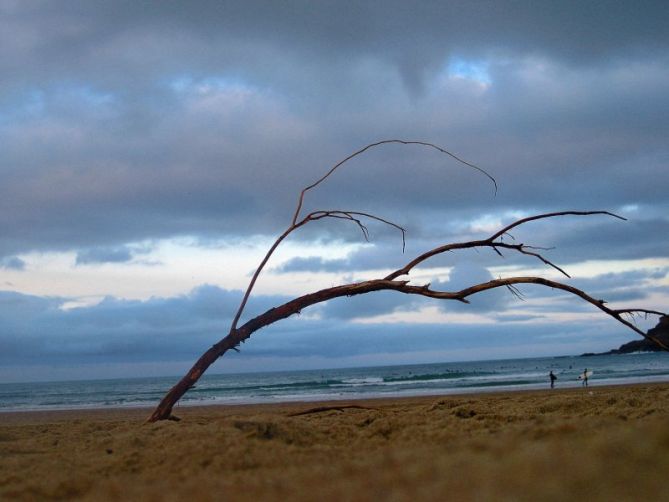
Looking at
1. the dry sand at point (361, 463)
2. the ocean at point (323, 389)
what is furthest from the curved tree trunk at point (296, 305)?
the ocean at point (323, 389)

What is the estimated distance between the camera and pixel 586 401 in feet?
25.6

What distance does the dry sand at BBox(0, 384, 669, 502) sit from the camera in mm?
2689

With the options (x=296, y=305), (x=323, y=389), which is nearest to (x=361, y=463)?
(x=296, y=305)

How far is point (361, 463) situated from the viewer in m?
3.61

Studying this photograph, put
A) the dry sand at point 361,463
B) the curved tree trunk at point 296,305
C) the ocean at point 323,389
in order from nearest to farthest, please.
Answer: the dry sand at point 361,463 → the curved tree trunk at point 296,305 → the ocean at point 323,389

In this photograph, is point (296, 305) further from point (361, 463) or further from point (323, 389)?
point (323, 389)

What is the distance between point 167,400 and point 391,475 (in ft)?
16.5

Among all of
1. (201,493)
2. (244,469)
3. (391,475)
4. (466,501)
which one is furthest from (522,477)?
(244,469)

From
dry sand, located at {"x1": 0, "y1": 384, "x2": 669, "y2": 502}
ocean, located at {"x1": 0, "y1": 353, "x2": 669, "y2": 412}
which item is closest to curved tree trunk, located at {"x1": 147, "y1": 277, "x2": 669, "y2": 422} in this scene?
dry sand, located at {"x1": 0, "y1": 384, "x2": 669, "y2": 502}

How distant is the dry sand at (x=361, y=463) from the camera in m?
2.69

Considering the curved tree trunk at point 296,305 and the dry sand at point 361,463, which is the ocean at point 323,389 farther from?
the dry sand at point 361,463

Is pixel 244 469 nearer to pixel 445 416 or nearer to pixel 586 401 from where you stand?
pixel 445 416

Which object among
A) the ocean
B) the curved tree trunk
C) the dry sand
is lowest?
the ocean

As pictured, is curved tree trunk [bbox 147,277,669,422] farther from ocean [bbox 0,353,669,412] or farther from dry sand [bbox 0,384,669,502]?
ocean [bbox 0,353,669,412]
